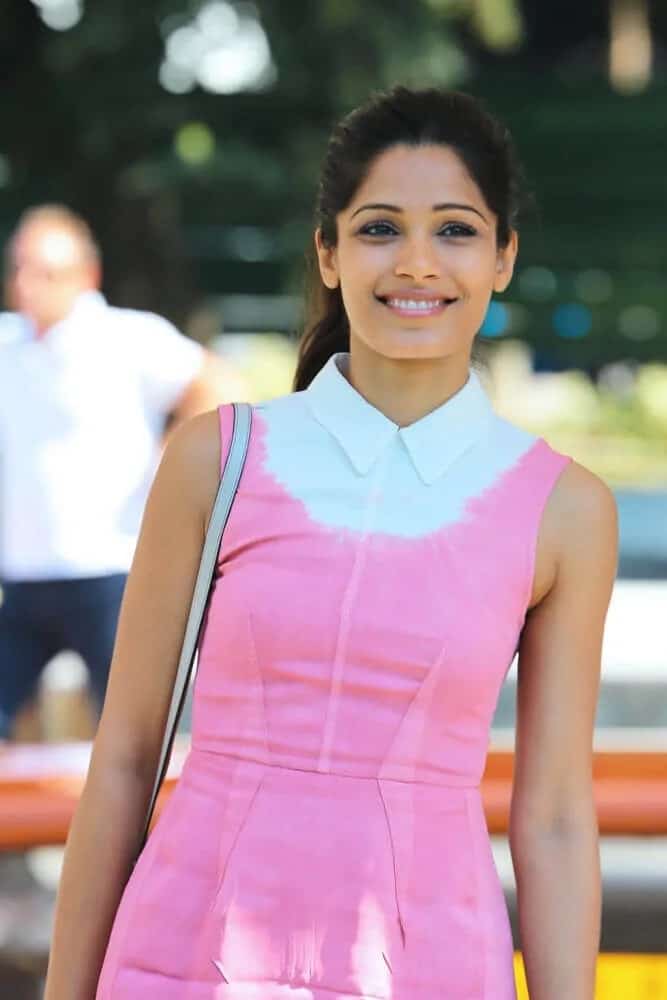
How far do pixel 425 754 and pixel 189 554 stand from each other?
0.97ft

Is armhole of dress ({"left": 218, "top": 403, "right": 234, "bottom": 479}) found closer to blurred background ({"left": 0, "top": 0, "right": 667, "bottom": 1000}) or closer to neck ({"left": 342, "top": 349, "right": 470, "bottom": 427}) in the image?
neck ({"left": 342, "top": 349, "right": 470, "bottom": 427})

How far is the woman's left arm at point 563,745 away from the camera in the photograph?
1.83 m

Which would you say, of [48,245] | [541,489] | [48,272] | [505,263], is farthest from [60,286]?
[541,489]

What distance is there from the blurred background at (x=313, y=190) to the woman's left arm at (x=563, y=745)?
0.54 meters

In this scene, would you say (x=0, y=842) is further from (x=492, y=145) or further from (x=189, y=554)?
(x=492, y=145)

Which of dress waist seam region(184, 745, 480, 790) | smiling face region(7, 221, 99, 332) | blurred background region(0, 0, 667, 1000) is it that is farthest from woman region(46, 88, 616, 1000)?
smiling face region(7, 221, 99, 332)

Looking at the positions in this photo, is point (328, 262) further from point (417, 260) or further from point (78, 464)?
point (78, 464)

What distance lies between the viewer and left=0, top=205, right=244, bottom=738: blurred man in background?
17.8 feet

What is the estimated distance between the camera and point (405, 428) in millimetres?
1895

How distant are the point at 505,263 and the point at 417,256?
18cm

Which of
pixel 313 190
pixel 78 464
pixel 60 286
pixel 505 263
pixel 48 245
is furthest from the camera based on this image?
pixel 313 190

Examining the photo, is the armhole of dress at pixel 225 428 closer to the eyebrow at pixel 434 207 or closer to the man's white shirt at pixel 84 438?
the eyebrow at pixel 434 207

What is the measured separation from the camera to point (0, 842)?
8.69 ft

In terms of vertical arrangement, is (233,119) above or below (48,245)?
above
